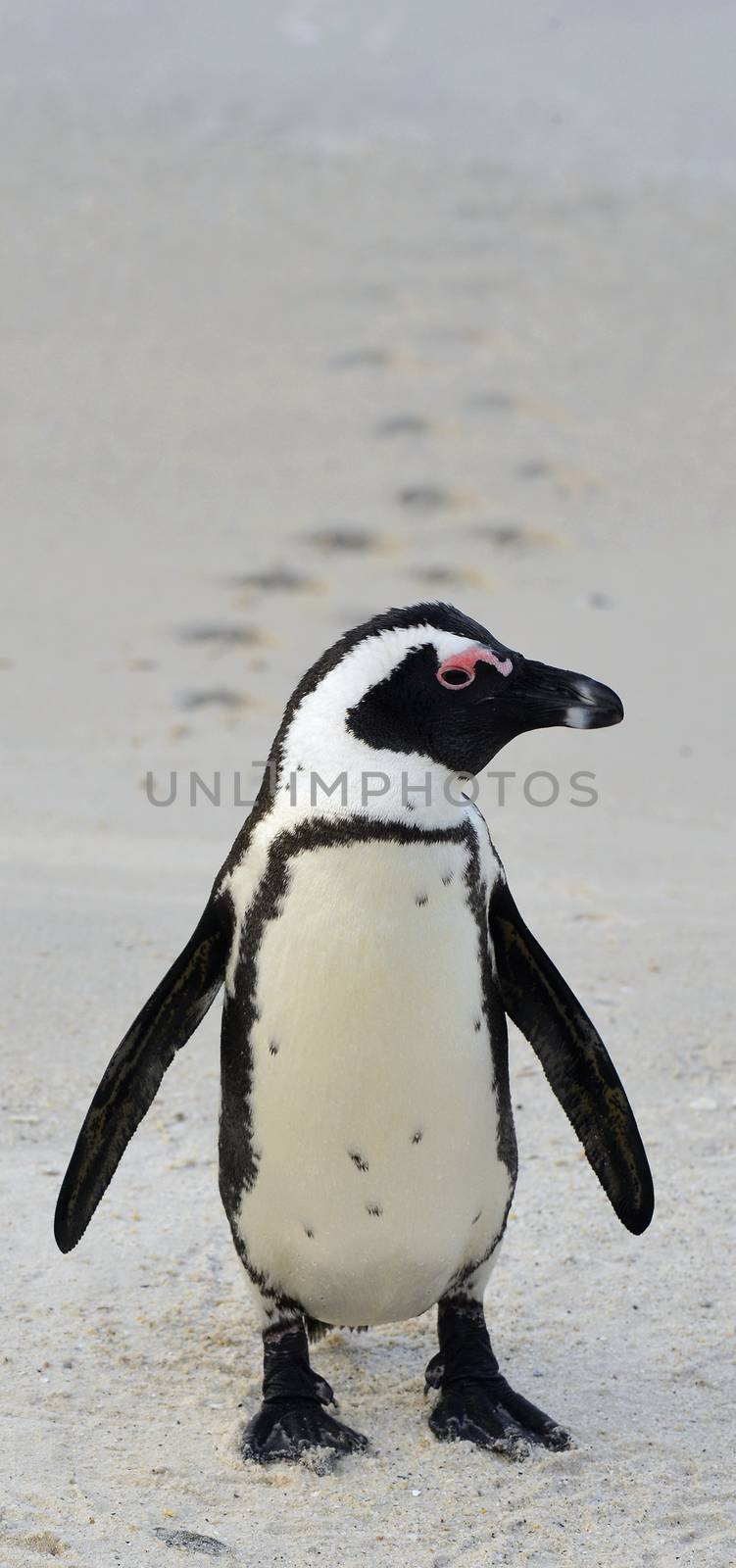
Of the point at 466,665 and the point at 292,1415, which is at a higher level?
the point at 466,665

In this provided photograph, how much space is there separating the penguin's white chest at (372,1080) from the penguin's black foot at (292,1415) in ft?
0.35

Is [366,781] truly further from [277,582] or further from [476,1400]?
[277,582]

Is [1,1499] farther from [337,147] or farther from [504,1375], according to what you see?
[337,147]

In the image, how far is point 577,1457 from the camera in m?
2.48

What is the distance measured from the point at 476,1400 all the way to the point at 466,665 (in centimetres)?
100

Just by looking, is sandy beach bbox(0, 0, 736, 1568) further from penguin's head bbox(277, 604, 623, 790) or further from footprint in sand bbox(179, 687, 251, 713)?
penguin's head bbox(277, 604, 623, 790)

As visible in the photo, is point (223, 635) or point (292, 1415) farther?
point (223, 635)

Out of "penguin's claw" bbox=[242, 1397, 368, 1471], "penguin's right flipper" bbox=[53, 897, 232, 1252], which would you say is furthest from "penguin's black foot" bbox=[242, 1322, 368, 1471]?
"penguin's right flipper" bbox=[53, 897, 232, 1252]

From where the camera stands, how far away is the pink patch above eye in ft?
7.53

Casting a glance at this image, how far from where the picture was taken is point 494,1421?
251 centimetres

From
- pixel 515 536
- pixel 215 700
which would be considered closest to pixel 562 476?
pixel 515 536

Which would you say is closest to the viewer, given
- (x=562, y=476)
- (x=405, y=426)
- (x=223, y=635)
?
(x=223, y=635)

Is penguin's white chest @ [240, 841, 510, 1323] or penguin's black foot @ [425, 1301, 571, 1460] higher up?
penguin's white chest @ [240, 841, 510, 1323]

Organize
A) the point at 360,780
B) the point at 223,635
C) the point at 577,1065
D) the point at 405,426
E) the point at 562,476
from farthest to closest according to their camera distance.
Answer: the point at 405,426
the point at 562,476
the point at 223,635
the point at 577,1065
the point at 360,780
